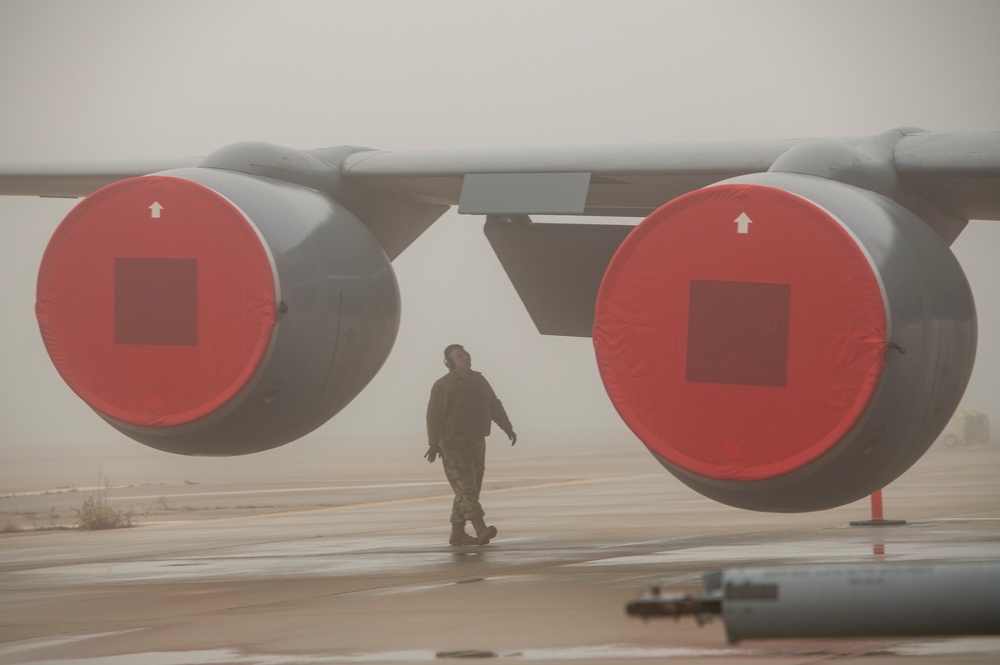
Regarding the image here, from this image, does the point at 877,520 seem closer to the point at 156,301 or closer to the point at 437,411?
the point at 437,411

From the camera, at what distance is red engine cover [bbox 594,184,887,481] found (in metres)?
7.88

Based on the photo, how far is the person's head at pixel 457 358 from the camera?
45.0ft

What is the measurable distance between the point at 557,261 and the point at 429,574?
8.25 feet

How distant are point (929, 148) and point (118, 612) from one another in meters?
5.68

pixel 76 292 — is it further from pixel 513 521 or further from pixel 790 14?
Answer: pixel 790 14

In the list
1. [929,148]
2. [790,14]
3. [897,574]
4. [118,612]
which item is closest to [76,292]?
[118,612]

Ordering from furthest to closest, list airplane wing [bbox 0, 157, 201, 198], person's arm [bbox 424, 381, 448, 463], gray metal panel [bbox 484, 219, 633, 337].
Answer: person's arm [bbox 424, 381, 448, 463], airplane wing [bbox 0, 157, 201, 198], gray metal panel [bbox 484, 219, 633, 337]

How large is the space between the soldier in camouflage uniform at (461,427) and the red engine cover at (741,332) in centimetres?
513

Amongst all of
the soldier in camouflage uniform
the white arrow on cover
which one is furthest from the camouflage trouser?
the white arrow on cover

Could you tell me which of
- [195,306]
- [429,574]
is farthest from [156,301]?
[429,574]

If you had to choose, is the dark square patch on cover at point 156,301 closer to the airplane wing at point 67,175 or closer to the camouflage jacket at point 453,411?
the airplane wing at point 67,175

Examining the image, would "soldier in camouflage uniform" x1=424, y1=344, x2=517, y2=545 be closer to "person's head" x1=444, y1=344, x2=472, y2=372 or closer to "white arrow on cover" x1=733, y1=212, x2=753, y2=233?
"person's head" x1=444, y1=344, x2=472, y2=372

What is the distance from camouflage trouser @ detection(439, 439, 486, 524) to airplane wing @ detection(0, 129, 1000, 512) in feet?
6.47

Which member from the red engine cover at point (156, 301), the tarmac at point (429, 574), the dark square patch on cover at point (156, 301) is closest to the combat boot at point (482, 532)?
the tarmac at point (429, 574)
